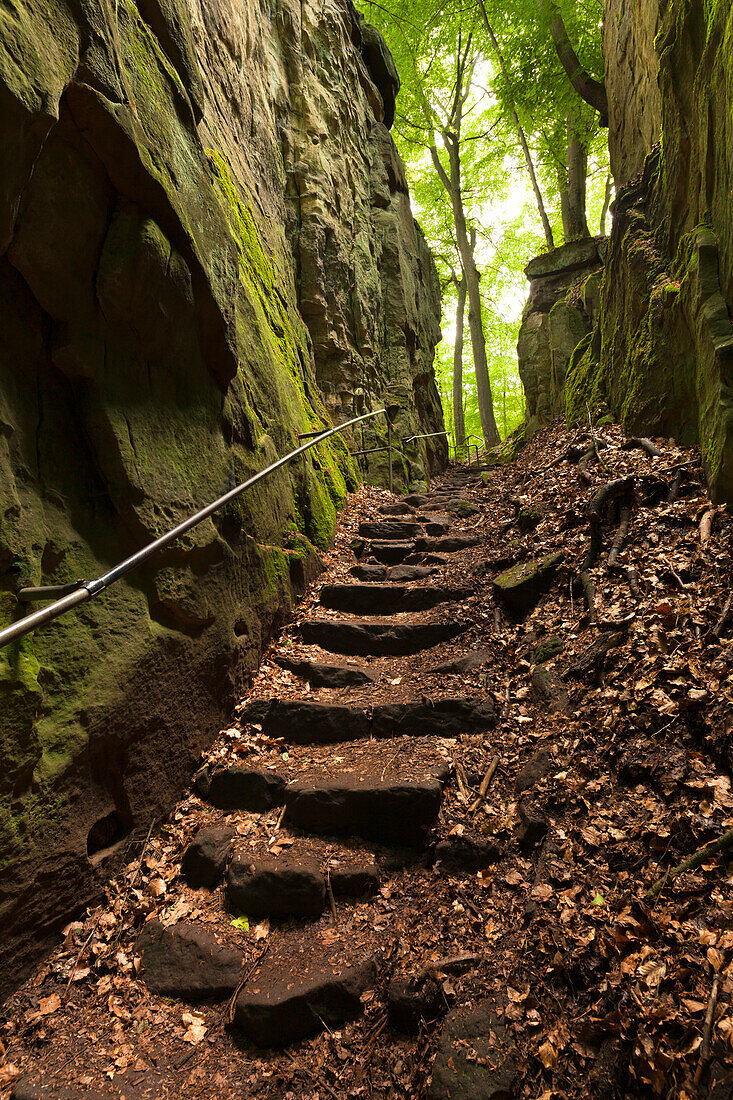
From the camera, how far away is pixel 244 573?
4.42 metres

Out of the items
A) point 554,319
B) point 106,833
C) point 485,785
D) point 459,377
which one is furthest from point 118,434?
point 459,377

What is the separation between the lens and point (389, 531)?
7297mm

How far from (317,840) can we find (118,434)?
2813mm

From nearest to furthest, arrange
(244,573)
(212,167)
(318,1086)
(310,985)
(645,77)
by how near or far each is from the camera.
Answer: (318,1086)
(310,985)
(244,573)
(212,167)
(645,77)

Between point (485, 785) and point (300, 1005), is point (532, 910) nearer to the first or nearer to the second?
point (485, 785)

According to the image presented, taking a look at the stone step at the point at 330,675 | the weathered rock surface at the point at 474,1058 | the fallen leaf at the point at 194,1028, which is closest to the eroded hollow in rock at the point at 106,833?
the fallen leaf at the point at 194,1028

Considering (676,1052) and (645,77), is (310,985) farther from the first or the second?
(645,77)

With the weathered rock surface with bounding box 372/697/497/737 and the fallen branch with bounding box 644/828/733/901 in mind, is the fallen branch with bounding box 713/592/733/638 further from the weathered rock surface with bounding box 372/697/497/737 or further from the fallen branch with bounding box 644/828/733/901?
the weathered rock surface with bounding box 372/697/497/737

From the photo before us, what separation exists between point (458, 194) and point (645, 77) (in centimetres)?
1026

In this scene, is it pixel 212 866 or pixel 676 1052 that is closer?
pixel 676 1052

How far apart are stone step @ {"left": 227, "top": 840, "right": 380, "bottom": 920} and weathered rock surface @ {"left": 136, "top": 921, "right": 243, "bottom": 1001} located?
0.23m

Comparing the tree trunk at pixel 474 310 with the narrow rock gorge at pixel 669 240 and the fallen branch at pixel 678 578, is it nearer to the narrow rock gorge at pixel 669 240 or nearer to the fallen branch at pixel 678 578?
the narrow rock gorge at pixel 669 240

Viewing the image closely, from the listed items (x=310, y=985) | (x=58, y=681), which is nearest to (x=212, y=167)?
(x=58, y=681)

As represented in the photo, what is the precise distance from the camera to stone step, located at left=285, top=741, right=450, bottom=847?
9.82 feet
